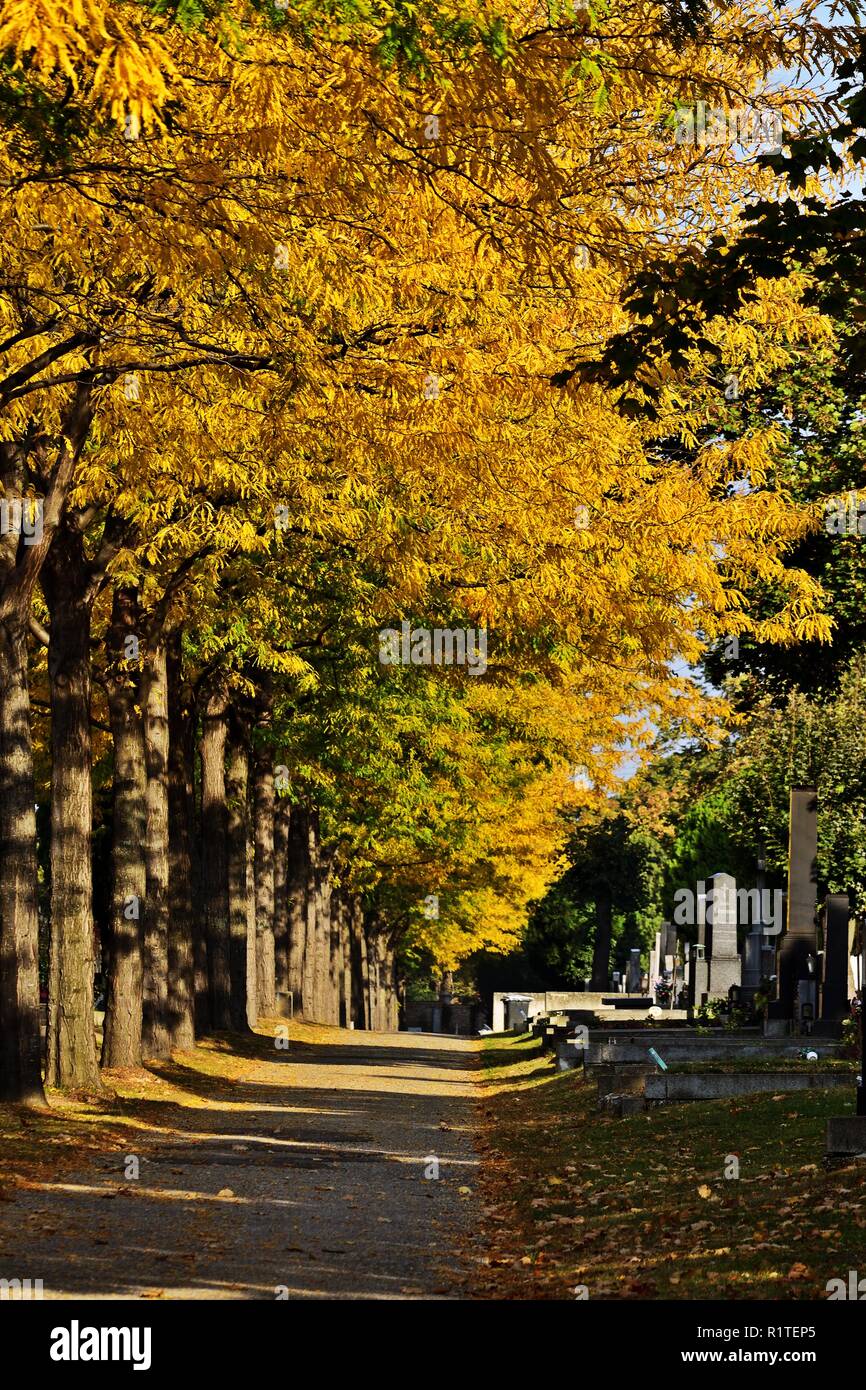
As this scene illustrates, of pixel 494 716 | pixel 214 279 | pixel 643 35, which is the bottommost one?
pixel 494 716

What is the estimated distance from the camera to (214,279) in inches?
549

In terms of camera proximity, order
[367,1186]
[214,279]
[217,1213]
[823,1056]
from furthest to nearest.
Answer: [823,1056] < [367,1186] < [214,279] < [217,1213]

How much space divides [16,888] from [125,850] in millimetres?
4710

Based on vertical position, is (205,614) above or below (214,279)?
below

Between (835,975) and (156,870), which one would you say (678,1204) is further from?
(835,975)

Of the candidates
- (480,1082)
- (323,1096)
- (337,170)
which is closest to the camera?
(337,170)

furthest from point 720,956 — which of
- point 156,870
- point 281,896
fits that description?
point 156,870

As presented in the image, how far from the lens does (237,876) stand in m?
33.4

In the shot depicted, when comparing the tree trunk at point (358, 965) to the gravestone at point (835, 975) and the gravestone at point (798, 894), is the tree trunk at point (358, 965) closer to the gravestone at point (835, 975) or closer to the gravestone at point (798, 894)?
the gravestone at point (798, 894)

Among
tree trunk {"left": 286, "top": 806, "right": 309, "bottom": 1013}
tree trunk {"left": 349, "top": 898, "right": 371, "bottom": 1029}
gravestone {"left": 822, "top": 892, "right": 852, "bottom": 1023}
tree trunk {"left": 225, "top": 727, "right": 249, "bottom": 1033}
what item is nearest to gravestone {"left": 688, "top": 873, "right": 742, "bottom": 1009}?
tree trunk {"left": 286, "top": 806, "right": 309, "bottom": 1013}
